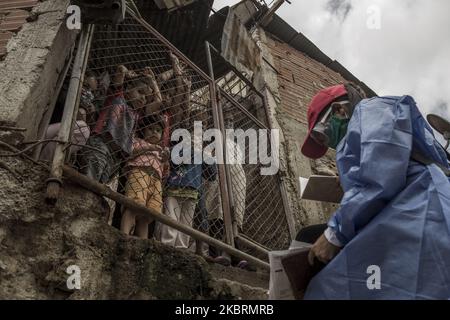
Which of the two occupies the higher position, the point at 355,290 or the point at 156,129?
the point at 156,129

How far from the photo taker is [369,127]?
1.79 metres

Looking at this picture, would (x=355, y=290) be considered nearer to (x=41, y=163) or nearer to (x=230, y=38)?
(x=41, y=163)

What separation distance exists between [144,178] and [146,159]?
17cm

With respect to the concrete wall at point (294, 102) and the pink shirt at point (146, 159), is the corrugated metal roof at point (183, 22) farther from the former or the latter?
the pink shirt at point (146, 159)

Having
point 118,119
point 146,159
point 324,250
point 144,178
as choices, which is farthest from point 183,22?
point 324,250

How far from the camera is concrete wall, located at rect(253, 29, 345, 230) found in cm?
517

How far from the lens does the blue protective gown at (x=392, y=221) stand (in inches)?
58.8

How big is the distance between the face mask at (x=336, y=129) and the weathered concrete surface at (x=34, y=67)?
1.69 meters

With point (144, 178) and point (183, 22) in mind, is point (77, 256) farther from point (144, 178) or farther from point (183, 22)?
point (183, 22)

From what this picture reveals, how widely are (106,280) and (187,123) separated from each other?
2135 millimetres

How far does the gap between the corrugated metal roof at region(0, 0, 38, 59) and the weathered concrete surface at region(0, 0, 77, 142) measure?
0.16 feet

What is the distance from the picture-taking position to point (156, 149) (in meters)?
3.18

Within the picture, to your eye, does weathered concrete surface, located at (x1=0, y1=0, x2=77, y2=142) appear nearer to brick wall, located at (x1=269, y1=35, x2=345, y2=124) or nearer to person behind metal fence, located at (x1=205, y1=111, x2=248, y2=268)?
person behind metal fence, located at (x1=205, y1=111, x2=248, y2=268)
